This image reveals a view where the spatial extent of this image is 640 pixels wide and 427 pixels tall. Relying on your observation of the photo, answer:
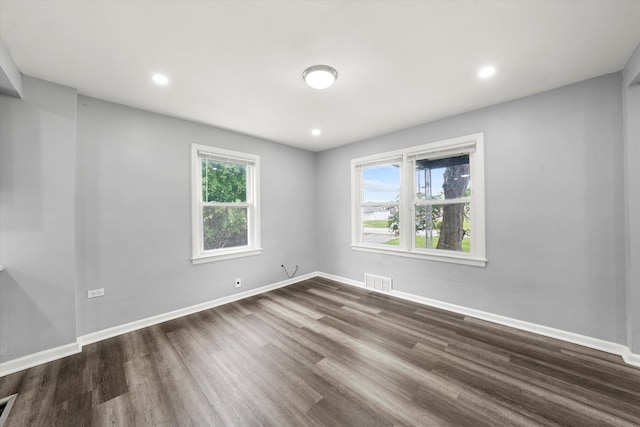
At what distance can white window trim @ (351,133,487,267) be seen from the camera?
2.99m

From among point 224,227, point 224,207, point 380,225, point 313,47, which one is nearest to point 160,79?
point 313,47

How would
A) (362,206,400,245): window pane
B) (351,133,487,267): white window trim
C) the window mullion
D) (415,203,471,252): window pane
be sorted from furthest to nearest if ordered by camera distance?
(362,206,400,245): window pane
the window mullion
(415,203,471,252): window pane
(351,133,487,267): white window trim

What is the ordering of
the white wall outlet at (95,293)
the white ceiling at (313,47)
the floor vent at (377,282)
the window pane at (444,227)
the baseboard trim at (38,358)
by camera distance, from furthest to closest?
the floor vent at (377,282)
the window pane at (444,227)
the white wall outlet at (95,293)
the baseboard trim at (38,358)
the white ceiling at (313,47)

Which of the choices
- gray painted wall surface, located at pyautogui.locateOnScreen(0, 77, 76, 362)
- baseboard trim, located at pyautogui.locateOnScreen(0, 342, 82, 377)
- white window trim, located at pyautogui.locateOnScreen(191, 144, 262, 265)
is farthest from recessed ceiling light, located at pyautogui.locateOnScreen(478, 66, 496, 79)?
baseboard trim, located at pyautogui.locateOnScreen(0, 342, 82, 377)

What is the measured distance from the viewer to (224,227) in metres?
3.74

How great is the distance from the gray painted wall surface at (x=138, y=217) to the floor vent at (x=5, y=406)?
0.78 meters

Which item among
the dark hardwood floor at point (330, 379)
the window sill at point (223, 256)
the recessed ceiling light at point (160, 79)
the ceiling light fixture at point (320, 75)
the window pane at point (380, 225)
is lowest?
the dark hardwood floor at point (330, 379)

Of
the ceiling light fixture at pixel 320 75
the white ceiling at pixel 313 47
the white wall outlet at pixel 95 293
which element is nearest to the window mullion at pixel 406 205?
the white ceiling at pixel 313 47

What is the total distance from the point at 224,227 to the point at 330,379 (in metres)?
2.68

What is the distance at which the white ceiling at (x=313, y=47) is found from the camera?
1527mm

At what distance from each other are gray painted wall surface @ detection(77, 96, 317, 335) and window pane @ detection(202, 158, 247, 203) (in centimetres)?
27

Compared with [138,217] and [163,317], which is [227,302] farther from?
[138,217]

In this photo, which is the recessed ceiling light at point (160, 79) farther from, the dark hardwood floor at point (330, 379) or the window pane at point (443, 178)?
the window pane at point (443, 178)

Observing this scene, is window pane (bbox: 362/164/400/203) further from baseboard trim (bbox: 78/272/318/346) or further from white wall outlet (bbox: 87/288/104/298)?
white wall outlet (bbox: 87/288/104/298)
